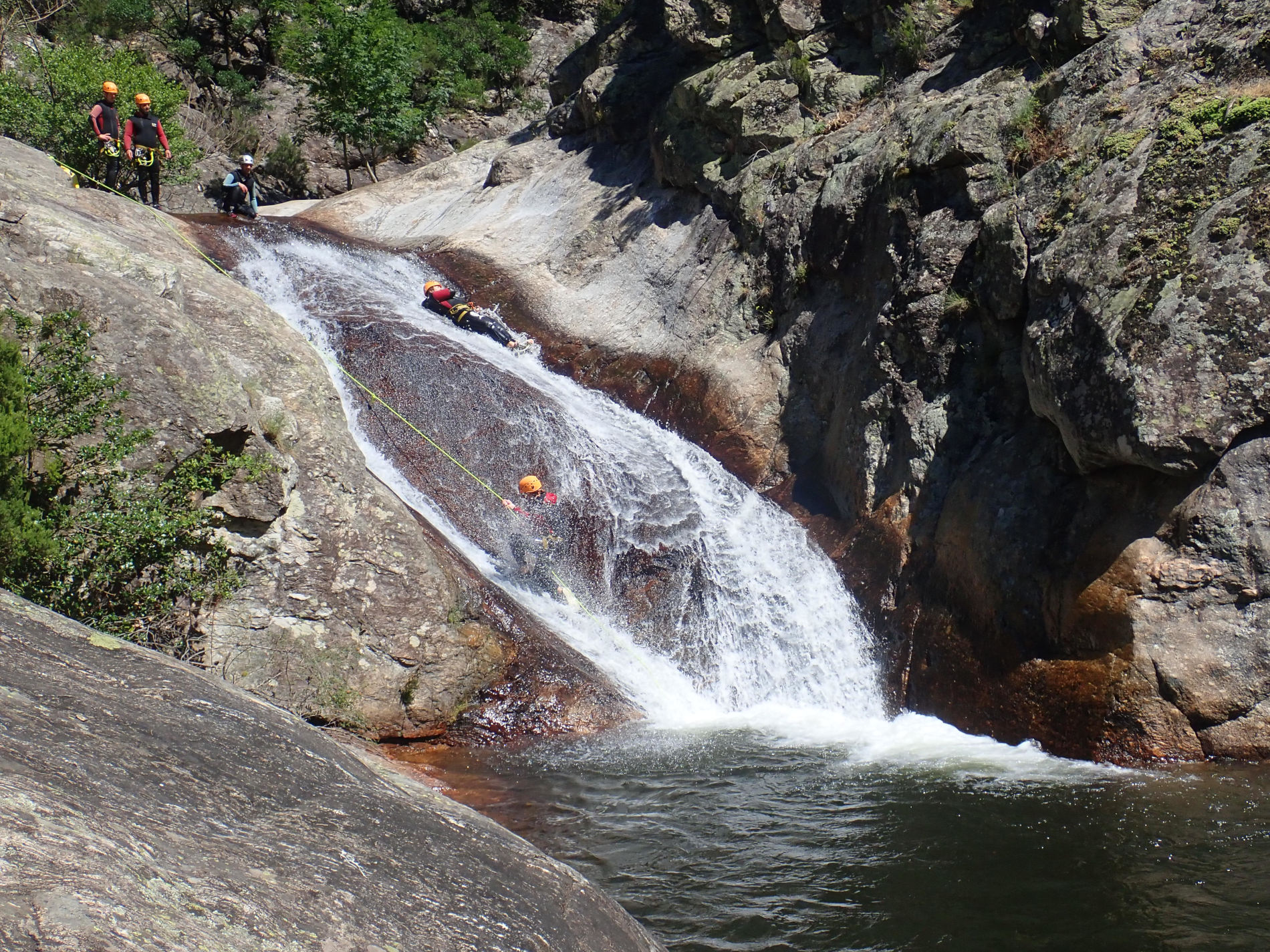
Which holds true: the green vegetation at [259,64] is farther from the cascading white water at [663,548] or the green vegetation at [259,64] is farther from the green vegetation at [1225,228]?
the green vegetation at [1225,228]

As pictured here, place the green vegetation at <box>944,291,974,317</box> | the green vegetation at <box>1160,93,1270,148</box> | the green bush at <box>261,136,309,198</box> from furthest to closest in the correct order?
the green bush at <box>261,136,309,198</box>, the green vegetation at <box>944,291,974,317</box>, the green vegetation at <box>1160,93,1270,148</box>

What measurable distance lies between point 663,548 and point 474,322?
652 centimetres

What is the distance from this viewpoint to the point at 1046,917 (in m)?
5.45

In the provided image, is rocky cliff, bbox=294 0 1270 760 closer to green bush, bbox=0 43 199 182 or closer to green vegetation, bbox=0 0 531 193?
green bush, bbox=0 43 199 182

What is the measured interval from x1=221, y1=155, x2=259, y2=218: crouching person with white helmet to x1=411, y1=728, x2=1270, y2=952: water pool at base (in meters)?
14.7

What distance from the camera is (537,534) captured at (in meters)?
11.8

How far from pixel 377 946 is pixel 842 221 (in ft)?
39.5

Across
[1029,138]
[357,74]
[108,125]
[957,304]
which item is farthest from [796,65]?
[357,74]

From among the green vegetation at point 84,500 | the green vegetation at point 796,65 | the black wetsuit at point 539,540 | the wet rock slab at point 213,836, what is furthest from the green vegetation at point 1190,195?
the green vegetation at point 84,500

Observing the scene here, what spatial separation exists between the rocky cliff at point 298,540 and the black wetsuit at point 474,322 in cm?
578

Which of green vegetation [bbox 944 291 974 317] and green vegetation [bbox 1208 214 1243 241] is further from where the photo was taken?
green vegetation [bbox 944 291 974 317]

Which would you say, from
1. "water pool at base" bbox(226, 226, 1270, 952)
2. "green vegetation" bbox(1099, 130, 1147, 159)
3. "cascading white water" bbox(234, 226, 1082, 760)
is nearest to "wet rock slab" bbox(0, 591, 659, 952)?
"water pool at base" bbox(226, 226, 1270, 952)

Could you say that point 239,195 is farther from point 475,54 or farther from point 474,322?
point 475,54

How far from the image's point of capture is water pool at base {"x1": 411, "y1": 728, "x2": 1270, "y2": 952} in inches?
212
